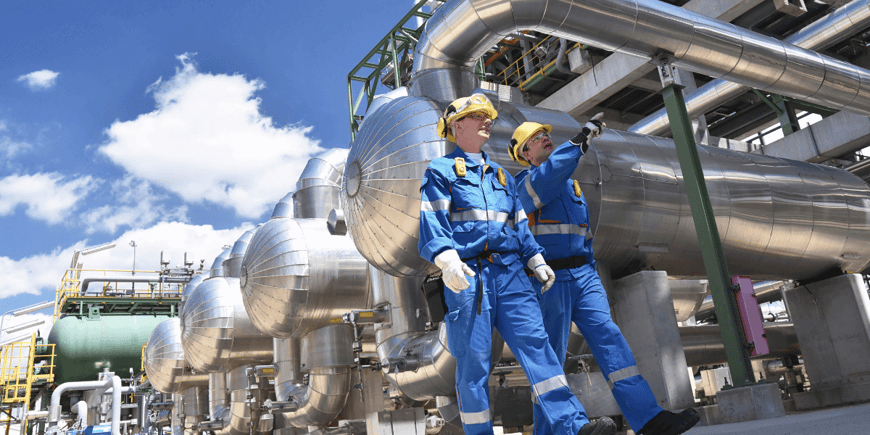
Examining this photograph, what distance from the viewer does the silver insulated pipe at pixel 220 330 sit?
10.1 metres

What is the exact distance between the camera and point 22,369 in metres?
19.1

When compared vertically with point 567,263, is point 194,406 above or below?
above

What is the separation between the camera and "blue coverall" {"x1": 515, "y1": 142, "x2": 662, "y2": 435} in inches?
124

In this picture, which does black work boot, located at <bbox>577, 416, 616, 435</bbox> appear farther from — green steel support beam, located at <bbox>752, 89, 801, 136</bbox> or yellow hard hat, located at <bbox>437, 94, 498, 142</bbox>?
green steel support beam, located at <bbox>752, 89, 801, 136</bbox>

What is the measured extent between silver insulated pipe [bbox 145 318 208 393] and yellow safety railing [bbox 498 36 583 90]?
10443 millimetres

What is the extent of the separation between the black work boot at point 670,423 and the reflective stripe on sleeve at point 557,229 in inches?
44.7

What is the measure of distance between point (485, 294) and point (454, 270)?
0.26m

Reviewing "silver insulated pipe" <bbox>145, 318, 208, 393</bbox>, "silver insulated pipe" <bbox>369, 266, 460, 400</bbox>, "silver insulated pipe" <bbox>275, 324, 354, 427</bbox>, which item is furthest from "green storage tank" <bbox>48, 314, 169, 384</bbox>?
"silver insulated pipe" <bbox>369, 266, 460, 400</bbox>

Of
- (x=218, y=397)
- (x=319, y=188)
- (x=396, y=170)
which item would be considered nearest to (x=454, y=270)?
Answer: (x=396, y=170)

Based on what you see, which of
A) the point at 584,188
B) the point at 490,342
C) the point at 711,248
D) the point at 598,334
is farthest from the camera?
the point at 584,188

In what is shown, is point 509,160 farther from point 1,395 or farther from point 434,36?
point 1,395

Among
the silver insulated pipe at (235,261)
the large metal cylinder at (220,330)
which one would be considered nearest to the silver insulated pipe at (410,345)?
the large metal cylinder at (220,330)

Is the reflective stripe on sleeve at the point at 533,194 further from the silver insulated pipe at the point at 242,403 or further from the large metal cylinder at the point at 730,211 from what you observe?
the silver insulated pipe at the point at 242,403

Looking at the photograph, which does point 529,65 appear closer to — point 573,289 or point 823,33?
point 823,33
